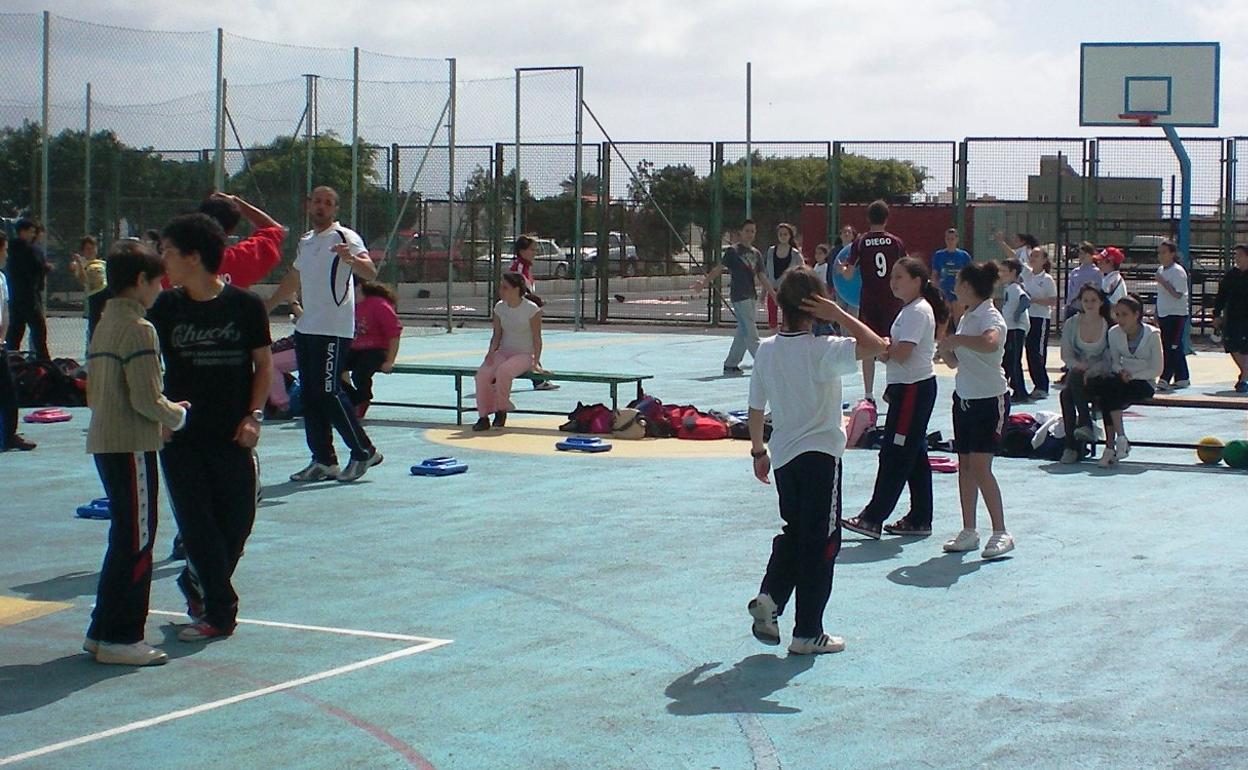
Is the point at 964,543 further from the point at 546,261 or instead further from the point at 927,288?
the point at 546,261

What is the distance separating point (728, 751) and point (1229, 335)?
46.7ft

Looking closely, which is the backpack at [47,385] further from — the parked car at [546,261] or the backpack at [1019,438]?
the parked car at [546,261]

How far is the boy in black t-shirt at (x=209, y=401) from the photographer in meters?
6.72

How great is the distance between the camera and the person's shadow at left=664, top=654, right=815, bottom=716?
5723 mm

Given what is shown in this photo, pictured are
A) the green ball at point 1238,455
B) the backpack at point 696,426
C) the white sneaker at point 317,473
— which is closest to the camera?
the white sneaker at point 317,473

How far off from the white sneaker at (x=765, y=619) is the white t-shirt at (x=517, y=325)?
811cm

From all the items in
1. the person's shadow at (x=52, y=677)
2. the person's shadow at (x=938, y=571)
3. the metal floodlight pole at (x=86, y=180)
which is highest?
the metal floodlight pole at (x=86, y=180)

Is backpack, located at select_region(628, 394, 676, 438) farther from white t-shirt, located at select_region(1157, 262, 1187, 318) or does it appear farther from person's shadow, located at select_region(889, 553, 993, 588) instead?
white t-shirt, located at select_region(1157, 262, 1187, 318)

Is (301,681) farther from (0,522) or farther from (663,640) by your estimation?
(0,522)

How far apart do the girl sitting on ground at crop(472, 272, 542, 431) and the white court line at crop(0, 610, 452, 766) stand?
22.6 feet

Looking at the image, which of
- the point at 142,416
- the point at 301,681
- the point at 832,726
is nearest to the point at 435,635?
the point at 301,681

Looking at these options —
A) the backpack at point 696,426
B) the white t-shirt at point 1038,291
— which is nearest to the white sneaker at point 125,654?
the backpack at point 696,426

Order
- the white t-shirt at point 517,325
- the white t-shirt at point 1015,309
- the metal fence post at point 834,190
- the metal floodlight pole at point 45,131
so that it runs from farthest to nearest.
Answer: the metal fence post at point 834,190, the metal floodlight pole at point 45,131, the white t-shirt at point 1015,309, the white t-shirt at point 517,325

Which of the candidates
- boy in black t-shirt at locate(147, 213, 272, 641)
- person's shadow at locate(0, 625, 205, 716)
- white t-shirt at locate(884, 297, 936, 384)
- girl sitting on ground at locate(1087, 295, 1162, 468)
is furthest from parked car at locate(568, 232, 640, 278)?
person's shadow at locate(0, 625, 205, 716)
